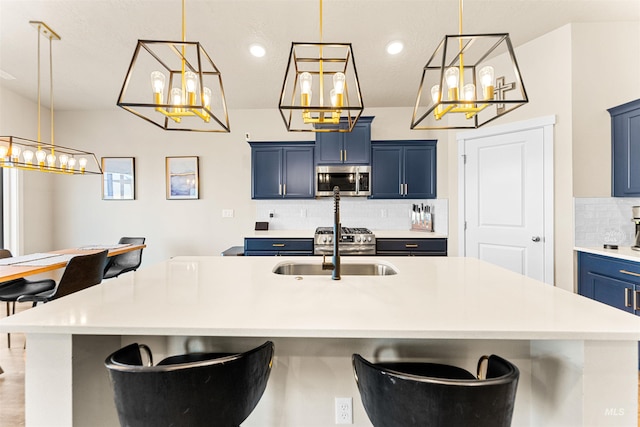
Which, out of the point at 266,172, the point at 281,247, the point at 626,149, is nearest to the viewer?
the point at 626,149

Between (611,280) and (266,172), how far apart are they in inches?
141

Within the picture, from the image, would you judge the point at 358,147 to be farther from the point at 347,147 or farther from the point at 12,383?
the point at 12,383

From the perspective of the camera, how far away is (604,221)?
8.43 feet

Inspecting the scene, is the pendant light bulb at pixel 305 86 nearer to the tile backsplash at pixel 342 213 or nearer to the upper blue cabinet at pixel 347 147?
the upper blue cabinet at pixel 347 147

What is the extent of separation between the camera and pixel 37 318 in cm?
100

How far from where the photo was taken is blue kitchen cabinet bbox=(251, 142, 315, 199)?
3938 mm

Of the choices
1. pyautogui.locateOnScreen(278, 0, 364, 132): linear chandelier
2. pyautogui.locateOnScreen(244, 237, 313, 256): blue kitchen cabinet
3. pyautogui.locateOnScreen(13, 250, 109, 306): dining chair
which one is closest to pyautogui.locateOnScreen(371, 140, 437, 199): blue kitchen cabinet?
pyautogui.locateOnScreen(278, 0, 364, 132): linear chandelier

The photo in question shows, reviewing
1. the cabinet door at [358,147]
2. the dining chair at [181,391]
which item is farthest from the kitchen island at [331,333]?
the cabinet door at [358,147]

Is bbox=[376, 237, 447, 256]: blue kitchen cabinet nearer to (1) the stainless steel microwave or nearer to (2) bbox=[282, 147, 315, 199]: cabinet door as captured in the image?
(1) the stainless steel microwave

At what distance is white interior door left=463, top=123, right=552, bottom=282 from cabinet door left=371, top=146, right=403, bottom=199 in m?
0.83

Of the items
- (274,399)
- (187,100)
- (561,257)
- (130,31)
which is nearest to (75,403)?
(274,399)

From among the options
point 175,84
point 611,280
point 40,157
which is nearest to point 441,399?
point 611,280

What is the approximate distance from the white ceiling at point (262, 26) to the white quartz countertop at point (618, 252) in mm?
1788

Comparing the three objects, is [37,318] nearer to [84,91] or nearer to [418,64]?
[418,64]
